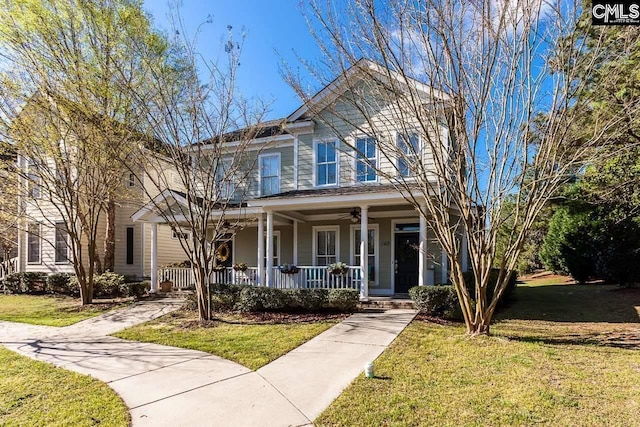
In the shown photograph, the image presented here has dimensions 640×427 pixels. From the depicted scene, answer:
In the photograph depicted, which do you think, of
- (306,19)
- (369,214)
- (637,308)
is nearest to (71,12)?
(306,19)

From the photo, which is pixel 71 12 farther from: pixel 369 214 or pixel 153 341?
pixel 369 214

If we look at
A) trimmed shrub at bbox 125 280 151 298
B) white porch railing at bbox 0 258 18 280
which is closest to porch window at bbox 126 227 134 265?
trimmed shrub at bbox 125 280 151 298

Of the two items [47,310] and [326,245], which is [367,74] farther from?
[47,310]

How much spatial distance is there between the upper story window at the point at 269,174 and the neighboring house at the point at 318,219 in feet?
0.13

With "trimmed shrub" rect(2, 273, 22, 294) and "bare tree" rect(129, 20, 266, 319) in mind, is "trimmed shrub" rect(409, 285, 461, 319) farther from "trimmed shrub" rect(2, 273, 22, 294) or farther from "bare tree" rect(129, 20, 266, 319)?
"trimmed shrub" rect(2, 273, 22, 294)

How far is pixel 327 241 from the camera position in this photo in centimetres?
1406

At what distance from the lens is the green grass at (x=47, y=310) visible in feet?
33.8

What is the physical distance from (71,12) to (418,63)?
1066 cm

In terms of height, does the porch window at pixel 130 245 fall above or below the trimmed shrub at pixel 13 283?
above

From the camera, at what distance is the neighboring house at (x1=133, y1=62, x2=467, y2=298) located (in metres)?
12.0

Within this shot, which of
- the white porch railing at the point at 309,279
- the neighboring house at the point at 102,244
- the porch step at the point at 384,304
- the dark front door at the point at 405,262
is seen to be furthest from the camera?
the neighboring house at the point at 102,244

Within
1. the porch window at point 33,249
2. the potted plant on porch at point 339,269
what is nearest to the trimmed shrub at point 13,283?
the porch window at point 33,249

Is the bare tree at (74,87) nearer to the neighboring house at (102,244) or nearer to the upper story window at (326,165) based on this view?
the neighboring house at (102,244)

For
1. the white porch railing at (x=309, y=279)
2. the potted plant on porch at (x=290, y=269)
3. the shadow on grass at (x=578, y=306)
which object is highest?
the potted plant on porch at (x=290, y=269)
